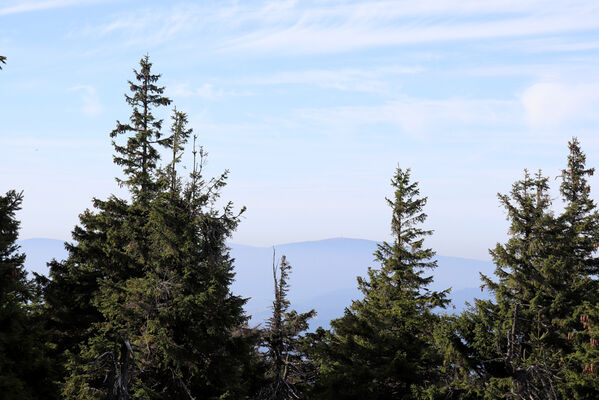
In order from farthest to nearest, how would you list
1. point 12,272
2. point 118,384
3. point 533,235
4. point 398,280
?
point 398,280 → point 533,235 → point 12,272 → point 118,384

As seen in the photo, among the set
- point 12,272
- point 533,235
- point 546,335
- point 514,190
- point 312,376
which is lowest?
point 312,376

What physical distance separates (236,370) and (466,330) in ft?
36.6

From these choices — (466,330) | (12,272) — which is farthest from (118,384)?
(466,330)

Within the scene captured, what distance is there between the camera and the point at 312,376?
31.3 meters

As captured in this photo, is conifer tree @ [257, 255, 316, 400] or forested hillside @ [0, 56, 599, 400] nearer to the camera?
forested hillside @ [0, 56, 599, 400]

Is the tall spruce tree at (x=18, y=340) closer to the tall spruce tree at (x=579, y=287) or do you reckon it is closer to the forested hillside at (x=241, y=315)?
the forested hillside at (x=241, y=315)

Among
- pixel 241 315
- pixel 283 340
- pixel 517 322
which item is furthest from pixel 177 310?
pixel 517 322

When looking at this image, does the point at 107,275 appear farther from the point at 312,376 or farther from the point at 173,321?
the point at 312,376

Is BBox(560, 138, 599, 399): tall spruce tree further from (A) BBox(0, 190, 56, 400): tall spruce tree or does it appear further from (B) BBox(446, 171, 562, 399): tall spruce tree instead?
(A) BBox(0, 190, 56, 400): tall spruce tree

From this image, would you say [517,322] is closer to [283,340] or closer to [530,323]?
[530,323]

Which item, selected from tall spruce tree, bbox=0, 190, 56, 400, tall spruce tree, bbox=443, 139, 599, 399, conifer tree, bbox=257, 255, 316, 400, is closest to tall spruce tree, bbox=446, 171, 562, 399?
tall spruce tree, bbox=443, 139, 599, 399

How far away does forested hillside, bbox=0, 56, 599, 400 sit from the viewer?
1981 cm

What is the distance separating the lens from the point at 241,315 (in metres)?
25.0

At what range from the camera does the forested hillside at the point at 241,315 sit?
65.0ft
